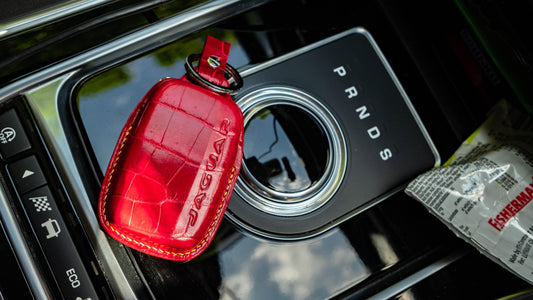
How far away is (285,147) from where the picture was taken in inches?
27.2

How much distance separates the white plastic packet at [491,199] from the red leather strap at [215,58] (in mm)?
337

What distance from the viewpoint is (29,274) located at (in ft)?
1.83

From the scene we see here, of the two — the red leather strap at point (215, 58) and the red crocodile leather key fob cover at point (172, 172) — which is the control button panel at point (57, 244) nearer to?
the red crocodile leather key fob cover at point (172, 172)

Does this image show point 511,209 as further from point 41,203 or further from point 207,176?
point 41,203

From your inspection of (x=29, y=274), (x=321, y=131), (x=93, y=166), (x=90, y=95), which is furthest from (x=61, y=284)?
(x=321, y=131)

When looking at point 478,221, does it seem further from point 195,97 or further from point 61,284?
point 61,284

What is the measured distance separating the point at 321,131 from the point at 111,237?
349 millimetres

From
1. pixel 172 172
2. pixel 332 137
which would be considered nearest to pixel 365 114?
pixel 332 137

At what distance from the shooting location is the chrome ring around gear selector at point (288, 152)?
0.67 metres

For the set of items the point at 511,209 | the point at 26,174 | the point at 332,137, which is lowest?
the point at 511,209

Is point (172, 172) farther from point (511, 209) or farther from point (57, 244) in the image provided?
point (511, 209)

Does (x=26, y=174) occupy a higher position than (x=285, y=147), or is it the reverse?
(x=26, y=174)

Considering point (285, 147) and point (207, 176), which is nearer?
point (207, 176)

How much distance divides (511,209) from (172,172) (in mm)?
486
